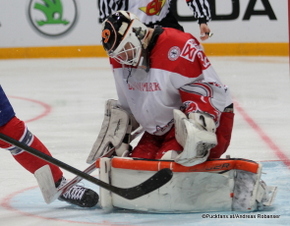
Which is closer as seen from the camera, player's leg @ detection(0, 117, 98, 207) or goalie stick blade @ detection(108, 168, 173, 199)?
goalie stick blade @ detection(108, 168, 173, 199)

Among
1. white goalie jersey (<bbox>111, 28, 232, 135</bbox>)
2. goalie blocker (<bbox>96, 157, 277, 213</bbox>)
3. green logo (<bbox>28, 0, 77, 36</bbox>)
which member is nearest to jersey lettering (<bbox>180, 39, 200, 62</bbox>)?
white goalie jersey (<bbox>111, 28, 232, 135</bbox>)

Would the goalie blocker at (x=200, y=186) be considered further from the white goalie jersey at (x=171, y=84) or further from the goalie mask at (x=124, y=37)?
the goalie mask at (x=124, y=37)

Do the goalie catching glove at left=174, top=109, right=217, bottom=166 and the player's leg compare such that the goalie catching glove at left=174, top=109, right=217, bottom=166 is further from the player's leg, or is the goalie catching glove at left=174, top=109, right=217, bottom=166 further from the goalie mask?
the player's leg

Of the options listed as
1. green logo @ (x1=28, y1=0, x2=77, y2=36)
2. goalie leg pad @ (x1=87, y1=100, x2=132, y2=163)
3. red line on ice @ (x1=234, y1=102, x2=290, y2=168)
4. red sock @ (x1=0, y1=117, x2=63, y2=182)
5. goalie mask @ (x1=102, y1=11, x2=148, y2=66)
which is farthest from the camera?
green logo @ (x1=28, y1=0, x2=77, y2=36)

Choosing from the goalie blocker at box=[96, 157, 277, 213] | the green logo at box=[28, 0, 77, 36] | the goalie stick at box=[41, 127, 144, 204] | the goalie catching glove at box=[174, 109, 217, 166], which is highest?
the goalie catching glove at box=[174, 109, 217, 166]

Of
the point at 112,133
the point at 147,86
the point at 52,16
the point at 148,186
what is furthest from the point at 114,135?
the point at 52,16

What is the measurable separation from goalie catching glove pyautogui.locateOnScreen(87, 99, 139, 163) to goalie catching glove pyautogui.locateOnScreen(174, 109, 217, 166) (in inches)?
12.6

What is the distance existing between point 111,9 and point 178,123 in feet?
4.11

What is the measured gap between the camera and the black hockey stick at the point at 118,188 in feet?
7.32

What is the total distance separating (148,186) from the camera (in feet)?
7.39

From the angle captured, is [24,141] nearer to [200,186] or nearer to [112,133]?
[112,133]

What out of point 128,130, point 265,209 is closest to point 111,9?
point 128,130

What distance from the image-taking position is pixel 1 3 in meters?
7.64

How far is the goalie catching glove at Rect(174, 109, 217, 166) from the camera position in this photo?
219 cm
